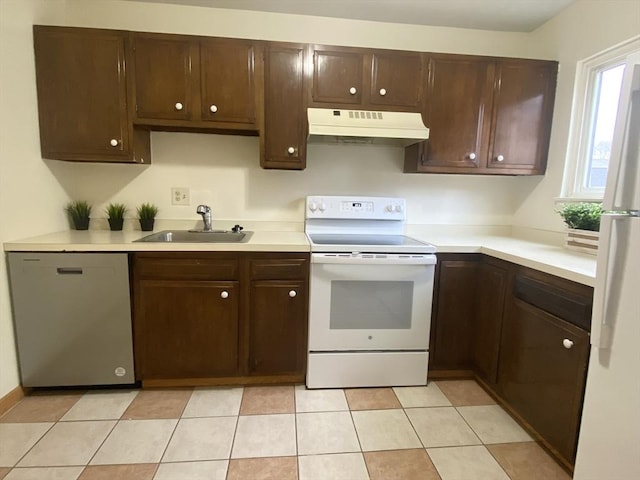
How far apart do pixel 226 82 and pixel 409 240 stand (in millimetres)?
1501

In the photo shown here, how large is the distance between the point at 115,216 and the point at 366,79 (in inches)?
73.2

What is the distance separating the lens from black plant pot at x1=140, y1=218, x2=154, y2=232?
95.5 inches

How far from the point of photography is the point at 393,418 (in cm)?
191

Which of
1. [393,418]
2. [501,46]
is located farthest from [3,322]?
[501,46]

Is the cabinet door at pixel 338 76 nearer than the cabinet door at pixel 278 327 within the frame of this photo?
No

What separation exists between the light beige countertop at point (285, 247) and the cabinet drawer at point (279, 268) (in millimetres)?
67

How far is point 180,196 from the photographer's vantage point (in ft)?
8.26

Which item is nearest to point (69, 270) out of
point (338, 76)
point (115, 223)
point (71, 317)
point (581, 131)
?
point (71, 317)

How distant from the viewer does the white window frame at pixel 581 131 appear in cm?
217

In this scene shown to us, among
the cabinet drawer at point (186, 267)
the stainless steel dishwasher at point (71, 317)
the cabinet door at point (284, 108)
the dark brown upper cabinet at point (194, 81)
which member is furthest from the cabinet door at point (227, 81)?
the stainless steel dishwasher at point (71, 317)

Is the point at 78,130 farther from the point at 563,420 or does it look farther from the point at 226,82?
the point at 563,420

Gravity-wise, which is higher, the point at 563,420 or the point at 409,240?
the point at 409,240

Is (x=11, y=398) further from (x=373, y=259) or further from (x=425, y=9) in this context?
(x=425, y=9)

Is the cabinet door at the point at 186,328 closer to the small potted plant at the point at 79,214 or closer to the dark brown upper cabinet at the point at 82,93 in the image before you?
the small potted plant at the point at 79,214
